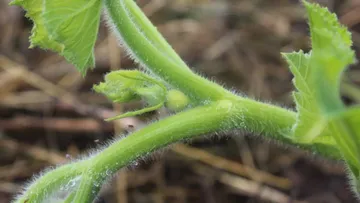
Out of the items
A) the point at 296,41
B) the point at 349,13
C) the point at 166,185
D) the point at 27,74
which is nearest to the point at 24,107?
the point at 27,74

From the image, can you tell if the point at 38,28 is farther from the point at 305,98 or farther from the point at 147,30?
the point at 305,98

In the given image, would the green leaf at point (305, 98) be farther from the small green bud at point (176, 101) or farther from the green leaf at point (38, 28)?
the green leaf at point (38, 28)

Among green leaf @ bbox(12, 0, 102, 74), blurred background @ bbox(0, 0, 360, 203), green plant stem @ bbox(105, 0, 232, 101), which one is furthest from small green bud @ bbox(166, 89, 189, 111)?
blurred background @ bbox(0, 0, 360, 203)

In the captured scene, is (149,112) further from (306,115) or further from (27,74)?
(27,74)

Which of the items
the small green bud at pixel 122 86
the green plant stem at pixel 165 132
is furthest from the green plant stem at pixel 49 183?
the small green bud at pixel 122 86

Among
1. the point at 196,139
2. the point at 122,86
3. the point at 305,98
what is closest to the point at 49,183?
the point at 122,86
